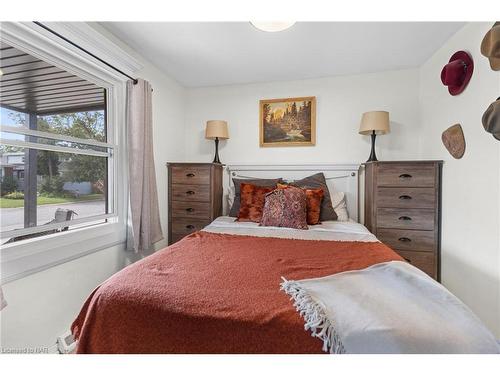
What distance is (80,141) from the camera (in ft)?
5.46

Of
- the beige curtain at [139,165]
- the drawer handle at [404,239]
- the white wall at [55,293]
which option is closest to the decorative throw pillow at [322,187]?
the drawer handle at [404,239]

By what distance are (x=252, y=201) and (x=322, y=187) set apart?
76 centimetres

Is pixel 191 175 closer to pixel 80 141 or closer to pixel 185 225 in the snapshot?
pixel 185 225

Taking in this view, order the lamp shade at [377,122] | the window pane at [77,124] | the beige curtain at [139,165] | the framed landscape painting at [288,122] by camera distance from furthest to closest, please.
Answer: the framed landscape painting at [288,122], the lamp shade at [377,122], the beige curtain at [139,165], the window pane at [77,124]

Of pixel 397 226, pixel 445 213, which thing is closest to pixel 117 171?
pixel 397 226

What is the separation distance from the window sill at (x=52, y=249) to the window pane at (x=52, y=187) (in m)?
0.11

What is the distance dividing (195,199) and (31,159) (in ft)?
4.58

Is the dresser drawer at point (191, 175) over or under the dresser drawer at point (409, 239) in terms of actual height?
over

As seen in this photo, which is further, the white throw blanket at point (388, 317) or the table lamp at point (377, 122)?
the table lamp at point (377, 122)

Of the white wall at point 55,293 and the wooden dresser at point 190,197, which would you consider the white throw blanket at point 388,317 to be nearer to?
the white wall at point 55,293

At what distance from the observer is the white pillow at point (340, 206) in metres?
2.35

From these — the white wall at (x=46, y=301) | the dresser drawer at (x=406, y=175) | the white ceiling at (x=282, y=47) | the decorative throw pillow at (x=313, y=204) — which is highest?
the white ceiling at (x=282, y=47)

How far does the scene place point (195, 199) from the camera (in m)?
2.55
